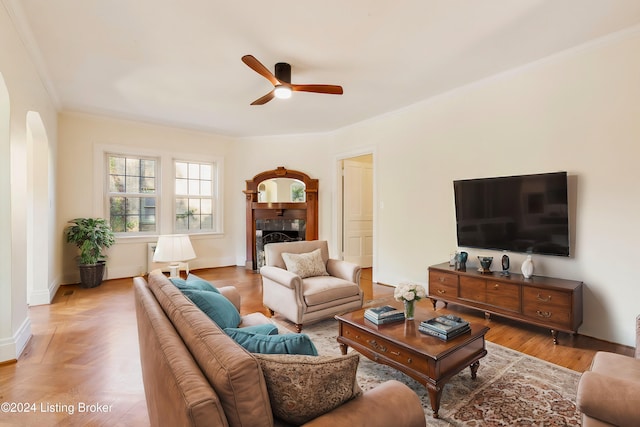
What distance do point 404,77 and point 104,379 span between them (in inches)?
162

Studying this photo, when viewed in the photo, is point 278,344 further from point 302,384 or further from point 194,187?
point 194,187

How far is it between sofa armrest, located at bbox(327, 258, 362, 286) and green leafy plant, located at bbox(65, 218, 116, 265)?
376 cm

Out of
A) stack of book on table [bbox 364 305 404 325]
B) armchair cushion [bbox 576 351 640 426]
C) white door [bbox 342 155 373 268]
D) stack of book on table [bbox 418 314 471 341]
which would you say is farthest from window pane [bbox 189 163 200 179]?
armchair cushion [bbox 576 351 640 426]

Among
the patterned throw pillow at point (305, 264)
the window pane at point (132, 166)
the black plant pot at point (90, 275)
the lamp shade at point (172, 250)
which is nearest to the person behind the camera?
the lamp shade at point (172, 250)

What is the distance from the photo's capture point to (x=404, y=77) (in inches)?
146

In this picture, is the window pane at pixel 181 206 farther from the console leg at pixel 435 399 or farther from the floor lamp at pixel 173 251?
the console leg at pixel 435 399

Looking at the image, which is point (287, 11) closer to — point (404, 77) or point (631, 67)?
Result: point (404, 77)

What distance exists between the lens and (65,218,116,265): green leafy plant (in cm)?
479

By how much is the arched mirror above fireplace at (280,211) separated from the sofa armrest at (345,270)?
248 cm

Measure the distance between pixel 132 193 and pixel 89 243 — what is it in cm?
124

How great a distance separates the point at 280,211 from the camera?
6.42 metres

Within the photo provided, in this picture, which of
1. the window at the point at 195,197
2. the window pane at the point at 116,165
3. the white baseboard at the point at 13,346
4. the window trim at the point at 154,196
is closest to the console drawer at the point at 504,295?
the white baseboard at the point at 13,346

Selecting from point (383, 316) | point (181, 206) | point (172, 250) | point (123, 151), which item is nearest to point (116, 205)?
point (123, 151)

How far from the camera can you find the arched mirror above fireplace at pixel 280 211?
6.28 m
